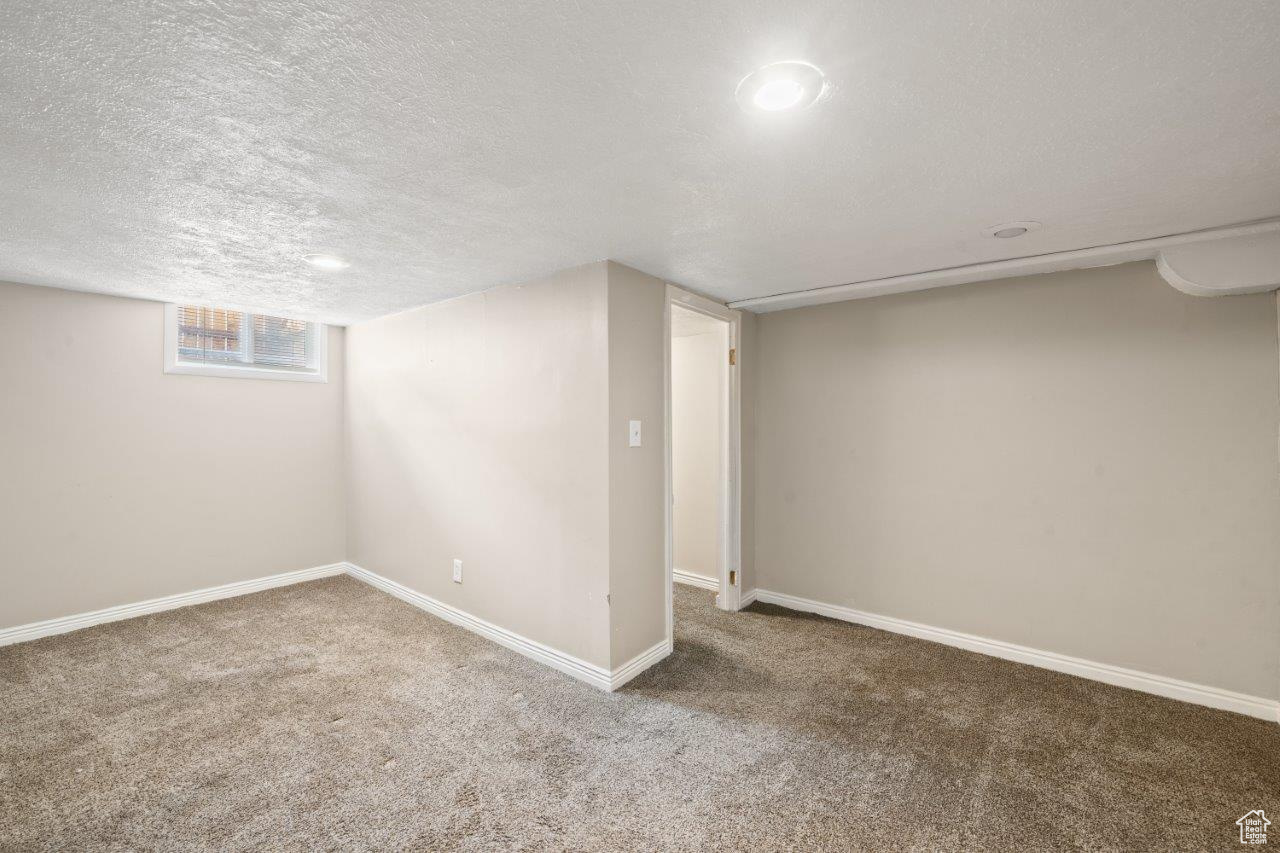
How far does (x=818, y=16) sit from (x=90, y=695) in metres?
4.00

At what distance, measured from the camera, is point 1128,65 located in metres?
1.20

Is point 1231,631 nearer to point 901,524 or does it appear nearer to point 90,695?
point 901,524

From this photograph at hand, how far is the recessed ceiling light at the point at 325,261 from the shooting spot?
8.63 feet

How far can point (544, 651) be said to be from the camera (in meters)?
2.96

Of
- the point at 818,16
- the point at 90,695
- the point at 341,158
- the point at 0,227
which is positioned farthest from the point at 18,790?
the point at 818,16

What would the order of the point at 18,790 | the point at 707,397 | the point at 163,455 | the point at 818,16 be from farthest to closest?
the point at 707,397 → the point at 163,455 → the point at 18,790 → the point at 818,16

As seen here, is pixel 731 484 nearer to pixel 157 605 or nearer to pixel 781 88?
pixel 781 88

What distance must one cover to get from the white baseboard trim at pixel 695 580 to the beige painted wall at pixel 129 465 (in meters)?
3.04

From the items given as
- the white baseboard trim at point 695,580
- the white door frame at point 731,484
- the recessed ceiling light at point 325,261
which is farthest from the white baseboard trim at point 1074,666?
the recessed ceiling light at point 325,261

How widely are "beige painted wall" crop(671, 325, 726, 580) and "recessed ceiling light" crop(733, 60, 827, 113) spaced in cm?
279

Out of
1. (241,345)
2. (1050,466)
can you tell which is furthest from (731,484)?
(241,345)

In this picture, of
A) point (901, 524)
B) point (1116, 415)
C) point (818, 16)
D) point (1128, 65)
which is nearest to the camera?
point (818, 16)

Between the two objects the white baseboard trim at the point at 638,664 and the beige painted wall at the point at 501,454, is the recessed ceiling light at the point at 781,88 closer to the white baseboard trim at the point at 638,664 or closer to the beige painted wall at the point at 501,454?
the beige painted wall at the point at 501,454

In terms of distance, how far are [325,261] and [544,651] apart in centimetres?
235
